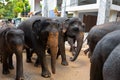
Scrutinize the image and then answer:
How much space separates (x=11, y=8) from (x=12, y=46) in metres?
21.0

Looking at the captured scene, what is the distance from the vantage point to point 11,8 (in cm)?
2447

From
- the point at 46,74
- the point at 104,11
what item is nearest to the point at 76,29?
the point at 46,74

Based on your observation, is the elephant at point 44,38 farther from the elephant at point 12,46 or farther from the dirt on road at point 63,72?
the elephant at point 12,46

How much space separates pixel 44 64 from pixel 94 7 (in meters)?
9.28

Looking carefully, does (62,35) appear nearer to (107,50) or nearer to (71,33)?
(71,33)

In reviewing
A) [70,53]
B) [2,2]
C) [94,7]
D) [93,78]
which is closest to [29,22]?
[70,53]

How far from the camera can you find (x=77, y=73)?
16.3 feet

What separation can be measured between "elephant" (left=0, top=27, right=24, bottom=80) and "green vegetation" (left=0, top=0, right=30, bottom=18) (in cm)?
1594

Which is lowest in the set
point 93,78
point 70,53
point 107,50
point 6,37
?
point 70,53

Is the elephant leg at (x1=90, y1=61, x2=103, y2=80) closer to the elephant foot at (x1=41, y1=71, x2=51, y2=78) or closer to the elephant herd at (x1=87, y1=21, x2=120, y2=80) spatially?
the elephant herd at (x1=87, y1=21, x2=120, y2=80)

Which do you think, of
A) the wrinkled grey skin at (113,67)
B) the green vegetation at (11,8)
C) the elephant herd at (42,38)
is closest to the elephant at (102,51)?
the wrinkled grey skin at (113,67)

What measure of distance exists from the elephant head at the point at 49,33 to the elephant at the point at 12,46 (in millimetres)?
381

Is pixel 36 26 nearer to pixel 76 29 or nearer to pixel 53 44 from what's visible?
pixel 53 44

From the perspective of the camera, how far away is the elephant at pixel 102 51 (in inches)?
45.7
